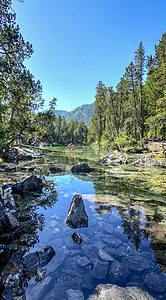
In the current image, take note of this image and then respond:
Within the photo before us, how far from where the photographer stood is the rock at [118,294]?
1.99m

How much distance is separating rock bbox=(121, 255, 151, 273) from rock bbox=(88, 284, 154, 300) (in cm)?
68

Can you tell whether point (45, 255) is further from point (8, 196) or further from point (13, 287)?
point (8, 196)

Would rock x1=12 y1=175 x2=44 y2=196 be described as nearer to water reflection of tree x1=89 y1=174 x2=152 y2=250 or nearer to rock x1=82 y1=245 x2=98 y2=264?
water reflection of tree x1=89 y1=174 x2=152 y2=250

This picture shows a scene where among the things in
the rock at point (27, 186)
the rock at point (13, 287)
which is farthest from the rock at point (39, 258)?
the rock at point (27, 186)

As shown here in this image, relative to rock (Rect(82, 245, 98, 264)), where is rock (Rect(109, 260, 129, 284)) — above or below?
above

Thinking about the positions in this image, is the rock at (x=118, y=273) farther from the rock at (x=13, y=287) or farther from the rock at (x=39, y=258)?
the rock at (x=13, y=287)

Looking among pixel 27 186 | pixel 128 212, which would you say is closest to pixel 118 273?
pixel 128 212

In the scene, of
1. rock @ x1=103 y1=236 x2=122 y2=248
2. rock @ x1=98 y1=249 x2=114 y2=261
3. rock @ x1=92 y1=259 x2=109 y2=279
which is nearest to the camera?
rock @ x1=92 y1=259 x2=109 y2=279

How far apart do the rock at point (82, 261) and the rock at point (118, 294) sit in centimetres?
74

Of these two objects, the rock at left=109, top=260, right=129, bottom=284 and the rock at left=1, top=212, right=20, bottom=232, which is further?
the rock at left=1, top=212, right=20, bottom=232

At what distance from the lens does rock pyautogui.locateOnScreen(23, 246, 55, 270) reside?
287 centimetres

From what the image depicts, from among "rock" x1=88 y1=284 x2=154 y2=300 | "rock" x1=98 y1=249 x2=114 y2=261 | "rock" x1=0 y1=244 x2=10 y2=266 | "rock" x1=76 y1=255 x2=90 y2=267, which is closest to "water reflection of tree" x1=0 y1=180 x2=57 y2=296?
"rock" x1=0 y1=244 x2=10 y2=266

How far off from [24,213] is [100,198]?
12.0 ft


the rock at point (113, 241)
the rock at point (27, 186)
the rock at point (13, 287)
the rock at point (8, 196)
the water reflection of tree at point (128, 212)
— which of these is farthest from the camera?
the rock at point (27, 186)
